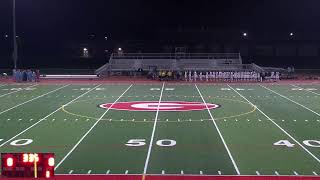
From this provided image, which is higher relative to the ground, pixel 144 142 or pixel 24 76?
pixel 24 76

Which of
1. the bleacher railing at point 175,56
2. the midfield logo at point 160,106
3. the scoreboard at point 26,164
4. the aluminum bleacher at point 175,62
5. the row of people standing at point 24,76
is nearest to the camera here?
the scoreboard at point 26,164

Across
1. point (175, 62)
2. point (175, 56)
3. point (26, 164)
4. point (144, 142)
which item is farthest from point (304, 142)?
point (175, 56)

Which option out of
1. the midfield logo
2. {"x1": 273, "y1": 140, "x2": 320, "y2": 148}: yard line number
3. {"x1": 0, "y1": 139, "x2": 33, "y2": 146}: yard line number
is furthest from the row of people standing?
{"x1": 273, "y1": 140, "x2": 320, "y2": 148}: yard line number

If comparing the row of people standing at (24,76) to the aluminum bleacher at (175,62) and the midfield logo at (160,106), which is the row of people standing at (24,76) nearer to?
the aluminum bleacher at (175,62)

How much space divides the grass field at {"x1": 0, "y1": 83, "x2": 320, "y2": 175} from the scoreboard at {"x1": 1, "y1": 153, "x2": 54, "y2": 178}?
4248mm

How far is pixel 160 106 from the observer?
21281 mm

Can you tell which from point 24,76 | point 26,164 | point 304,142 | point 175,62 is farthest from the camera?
Result: point 175,62

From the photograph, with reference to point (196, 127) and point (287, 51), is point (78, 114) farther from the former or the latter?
point (287, 51)

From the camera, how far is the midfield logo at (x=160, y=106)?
2031cm

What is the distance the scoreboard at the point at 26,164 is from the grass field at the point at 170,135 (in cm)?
425

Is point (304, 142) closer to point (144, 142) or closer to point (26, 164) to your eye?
point (144, 142)

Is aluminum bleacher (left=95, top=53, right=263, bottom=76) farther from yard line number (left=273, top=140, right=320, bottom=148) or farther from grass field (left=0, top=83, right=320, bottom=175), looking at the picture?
yard line number (left=273, top=140, right=320, bottom=148)

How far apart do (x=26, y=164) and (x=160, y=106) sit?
15229 millimetres

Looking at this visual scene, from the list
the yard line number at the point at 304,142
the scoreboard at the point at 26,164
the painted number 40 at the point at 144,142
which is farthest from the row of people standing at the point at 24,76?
the scoreboard at the point at 26,164
